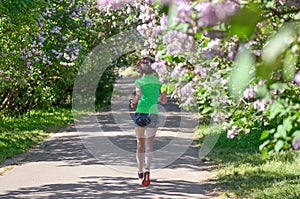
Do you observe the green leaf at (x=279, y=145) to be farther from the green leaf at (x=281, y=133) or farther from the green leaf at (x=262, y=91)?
the green leaf at (x=262, y=91)

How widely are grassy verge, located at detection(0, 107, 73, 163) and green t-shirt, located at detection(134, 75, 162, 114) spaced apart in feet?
12.8

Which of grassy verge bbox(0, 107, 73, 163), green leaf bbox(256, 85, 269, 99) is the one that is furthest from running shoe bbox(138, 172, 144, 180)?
green leaf bbox(256, 85, 269, 99)

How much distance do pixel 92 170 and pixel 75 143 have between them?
4.44m

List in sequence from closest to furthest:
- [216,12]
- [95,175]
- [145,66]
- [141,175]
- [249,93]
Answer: [216,12] → [249,93] → [145,66] → [141,175] → [95,175]

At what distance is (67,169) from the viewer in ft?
38.9

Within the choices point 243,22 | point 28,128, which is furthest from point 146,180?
point 28,128

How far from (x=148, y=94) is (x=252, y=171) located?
2525mm

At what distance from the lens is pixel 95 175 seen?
11.2 meters

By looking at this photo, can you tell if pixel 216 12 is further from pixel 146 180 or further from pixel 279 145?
pixel 146 180

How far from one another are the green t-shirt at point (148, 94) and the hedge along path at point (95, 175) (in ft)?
3.97

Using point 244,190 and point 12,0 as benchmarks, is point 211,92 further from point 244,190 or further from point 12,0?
point 12,0

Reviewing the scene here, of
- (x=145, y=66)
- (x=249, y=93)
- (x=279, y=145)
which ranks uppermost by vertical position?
(x=145, y=66)

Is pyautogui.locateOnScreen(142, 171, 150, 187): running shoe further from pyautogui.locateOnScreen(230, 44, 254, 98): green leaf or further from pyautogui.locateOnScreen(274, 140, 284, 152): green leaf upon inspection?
pyautogui.locateOnScreen(230, 44, 254, 98): green leaf

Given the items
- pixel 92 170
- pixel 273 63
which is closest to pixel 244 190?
pixel 92 170
